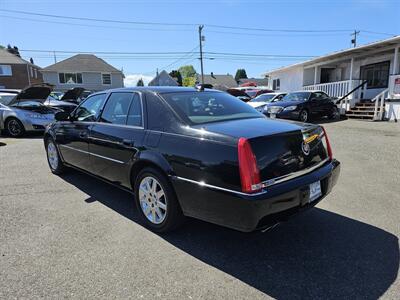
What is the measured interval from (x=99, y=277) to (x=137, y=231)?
874mm

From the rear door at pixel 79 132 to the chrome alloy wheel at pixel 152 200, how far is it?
1468mm

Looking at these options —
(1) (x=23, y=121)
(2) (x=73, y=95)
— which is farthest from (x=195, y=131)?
(2) (x=73, y=95)

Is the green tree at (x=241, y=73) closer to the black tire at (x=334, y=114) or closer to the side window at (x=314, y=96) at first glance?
the black tire at (x=334, y=114)

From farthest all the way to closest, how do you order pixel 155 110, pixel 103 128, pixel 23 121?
pixel 23 121
pixel 103 128
pixel 155 110

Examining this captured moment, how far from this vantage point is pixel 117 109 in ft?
13.3

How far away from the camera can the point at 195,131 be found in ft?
9.62

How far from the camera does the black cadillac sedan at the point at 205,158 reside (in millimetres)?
2562

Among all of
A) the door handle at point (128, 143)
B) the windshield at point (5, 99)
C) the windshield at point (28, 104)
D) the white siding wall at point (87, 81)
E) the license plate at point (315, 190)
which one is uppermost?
the white siding wall at point (87, 81)

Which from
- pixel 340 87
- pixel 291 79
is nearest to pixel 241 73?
pixel 291 79

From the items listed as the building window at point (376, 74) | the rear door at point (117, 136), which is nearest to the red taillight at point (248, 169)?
the rear door at point (117, 136)

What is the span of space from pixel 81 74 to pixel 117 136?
122 feet

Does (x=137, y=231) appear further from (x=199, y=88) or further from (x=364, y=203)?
(x=364, y=203)

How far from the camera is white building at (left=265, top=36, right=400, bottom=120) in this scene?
13.5 meters

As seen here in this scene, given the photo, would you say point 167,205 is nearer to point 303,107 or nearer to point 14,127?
point 14,127
